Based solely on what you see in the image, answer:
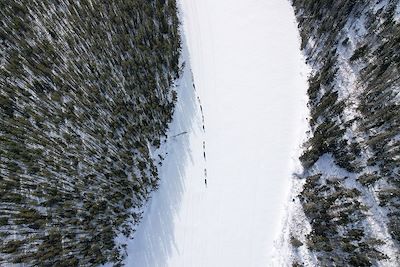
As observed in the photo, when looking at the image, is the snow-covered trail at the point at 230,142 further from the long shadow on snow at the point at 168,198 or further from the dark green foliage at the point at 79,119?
the dark green foliage at the point at 79,119

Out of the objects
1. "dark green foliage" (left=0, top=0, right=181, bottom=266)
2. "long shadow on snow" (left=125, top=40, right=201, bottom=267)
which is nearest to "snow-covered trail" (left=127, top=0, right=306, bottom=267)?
"long shadow on snow" (left=125, top=40, right=201, bottom=267)

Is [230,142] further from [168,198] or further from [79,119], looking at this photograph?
[79,119]

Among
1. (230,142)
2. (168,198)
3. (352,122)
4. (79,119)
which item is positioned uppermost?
(79,119)

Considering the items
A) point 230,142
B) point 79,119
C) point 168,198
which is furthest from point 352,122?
point 79,119

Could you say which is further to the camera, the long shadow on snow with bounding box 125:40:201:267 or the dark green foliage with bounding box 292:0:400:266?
the long shadow on snow with bounding box 125:40:201:267

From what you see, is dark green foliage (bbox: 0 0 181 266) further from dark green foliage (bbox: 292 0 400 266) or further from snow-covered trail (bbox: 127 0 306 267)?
dark green foliage (bbox: 292 0 400 266)
